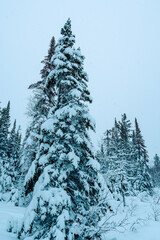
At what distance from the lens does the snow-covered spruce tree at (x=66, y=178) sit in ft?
19.4

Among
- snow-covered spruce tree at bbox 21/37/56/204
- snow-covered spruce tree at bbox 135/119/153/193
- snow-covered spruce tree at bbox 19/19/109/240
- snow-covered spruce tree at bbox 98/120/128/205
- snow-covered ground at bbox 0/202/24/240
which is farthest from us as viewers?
snow-covered spruce tree at bbox 135/119/153/193

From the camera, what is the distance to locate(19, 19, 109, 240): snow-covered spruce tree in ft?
19.4

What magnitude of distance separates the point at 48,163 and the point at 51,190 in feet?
4.53

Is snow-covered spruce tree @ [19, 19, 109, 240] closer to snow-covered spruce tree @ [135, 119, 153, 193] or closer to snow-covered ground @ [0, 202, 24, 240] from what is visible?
snow-covered ground @ [0, 202, 24, 240]

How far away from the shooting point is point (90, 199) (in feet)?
24.7

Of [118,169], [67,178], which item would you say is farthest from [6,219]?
[118,169]

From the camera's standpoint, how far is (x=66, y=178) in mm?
6816

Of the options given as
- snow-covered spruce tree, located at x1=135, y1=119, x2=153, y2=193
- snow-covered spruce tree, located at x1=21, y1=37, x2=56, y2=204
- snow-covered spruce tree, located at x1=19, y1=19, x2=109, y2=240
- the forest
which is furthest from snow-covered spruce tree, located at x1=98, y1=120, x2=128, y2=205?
snow-covered spruce tree, located at x1=19, y1=19, x2=109, y2=240

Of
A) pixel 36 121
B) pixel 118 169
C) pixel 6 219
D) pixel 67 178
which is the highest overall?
pixel 36 121

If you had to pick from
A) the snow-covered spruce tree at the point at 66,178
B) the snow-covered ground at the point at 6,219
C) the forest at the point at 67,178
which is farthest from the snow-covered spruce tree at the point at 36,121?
the snow-covered spruce tree at the point at 66,178

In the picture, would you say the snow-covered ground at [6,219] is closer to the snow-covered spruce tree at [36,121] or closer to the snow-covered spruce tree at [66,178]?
the snow-covered spruce tree at [66,178]

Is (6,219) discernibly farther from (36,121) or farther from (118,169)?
(118,169)

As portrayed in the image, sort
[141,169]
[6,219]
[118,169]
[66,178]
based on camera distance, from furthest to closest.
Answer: [141,169]
[118,169]
[6,219]
[66,178]

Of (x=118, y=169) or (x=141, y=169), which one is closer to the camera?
(x=118, y=169)
